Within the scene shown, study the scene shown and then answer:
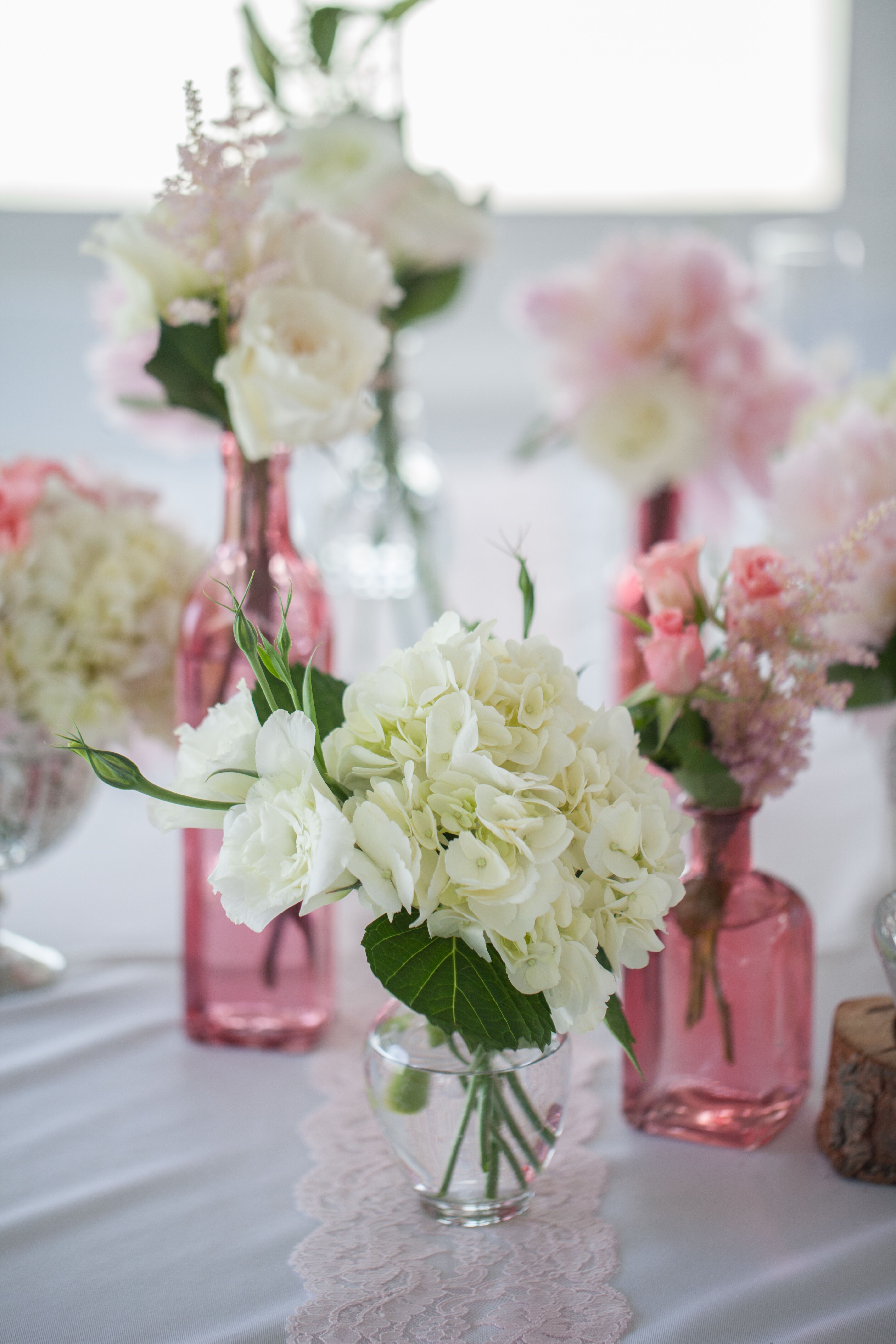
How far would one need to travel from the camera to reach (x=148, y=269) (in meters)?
0.64

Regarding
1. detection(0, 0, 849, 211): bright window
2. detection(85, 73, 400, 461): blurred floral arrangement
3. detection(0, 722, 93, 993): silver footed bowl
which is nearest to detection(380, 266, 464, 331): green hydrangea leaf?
detection(85, 73, 400, 461): blurred floral arrangement

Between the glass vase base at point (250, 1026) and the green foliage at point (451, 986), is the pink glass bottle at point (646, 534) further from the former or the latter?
the green foliage at point (451, 986)

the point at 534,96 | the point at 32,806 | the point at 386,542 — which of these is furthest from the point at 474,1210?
the point at 534,96

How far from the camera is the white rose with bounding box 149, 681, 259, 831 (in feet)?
1.49

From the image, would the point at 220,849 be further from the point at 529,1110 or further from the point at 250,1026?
the point at 529,1110

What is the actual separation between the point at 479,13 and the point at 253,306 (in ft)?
5.44

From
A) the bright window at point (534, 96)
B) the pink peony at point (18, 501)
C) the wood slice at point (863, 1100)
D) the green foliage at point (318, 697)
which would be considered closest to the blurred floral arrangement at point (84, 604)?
the pink peony at point (18, 501)

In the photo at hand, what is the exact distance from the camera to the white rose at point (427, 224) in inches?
34.1

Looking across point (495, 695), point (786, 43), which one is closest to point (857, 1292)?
point (495, 695)

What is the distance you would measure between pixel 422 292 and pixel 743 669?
1.68 ft

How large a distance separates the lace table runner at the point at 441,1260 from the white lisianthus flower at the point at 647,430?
55cm

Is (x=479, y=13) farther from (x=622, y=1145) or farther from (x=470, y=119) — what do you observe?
(x=622, y=1145)

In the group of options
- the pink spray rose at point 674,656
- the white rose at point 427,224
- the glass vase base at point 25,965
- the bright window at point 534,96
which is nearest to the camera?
the pink spray rose at point 674,656

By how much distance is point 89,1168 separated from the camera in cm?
58
